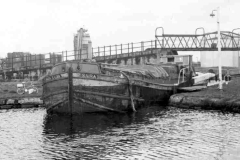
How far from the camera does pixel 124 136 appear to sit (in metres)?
14.5

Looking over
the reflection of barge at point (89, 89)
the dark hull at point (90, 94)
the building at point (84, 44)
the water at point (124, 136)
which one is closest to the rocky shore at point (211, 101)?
the water at point (124, 136)

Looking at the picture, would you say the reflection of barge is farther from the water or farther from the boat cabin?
the water

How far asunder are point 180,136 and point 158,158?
3.28 m

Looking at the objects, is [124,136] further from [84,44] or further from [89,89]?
[84,44]

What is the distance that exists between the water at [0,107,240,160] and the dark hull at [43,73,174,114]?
0.80 metres

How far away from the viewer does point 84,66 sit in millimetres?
21141

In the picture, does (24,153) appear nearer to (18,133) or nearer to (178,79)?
(18,133)

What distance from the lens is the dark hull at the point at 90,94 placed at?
67.3 feet

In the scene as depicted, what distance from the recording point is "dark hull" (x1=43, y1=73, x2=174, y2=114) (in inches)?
807

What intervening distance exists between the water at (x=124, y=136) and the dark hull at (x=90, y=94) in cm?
80

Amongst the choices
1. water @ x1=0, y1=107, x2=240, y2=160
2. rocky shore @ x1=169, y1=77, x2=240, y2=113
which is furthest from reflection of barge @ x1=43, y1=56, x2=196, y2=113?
rocky shore @ x1=169, y1=77, x2=240, y2=113

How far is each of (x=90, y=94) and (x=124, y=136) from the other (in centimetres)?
Answer: 645

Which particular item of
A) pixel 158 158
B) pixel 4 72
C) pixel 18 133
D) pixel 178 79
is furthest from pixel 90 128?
pixel 4 72

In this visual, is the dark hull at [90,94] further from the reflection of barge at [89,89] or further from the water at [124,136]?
the water at [124,136]
